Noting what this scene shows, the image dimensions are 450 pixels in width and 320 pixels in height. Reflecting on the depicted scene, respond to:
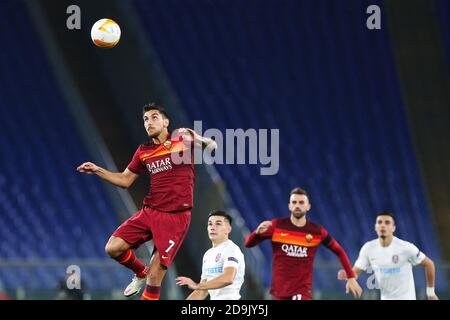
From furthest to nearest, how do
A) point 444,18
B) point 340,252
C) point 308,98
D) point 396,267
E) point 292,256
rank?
point 308,98 → point 444,18 → point 396,267 → point 340,252 → point 292,256

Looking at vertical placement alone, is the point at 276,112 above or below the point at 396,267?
above

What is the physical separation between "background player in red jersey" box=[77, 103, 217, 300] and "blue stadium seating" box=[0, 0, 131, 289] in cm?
947

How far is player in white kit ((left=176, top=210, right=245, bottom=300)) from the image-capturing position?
288 inches

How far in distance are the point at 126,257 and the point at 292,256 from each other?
6.16ft

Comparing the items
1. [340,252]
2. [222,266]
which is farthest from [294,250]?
[222,266]

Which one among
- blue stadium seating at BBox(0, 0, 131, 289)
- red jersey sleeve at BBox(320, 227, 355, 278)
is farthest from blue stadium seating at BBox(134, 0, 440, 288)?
red jersey sleeve at BBox(320, 227, 355, 278)

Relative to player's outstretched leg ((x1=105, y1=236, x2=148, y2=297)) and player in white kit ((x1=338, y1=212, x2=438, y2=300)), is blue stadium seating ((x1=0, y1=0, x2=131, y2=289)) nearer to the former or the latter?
player in white kit ((x1=338, y1=212, x2=438, y2=300))

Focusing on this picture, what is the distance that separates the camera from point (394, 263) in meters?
8.80

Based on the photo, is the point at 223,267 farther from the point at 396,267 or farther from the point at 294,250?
the point at 396,267

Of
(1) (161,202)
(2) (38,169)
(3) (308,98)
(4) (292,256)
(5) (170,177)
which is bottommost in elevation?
(4) (292,256)

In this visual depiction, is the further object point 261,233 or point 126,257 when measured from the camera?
point 261,233

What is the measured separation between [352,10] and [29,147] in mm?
7237

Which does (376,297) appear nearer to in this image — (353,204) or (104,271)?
(104,271)

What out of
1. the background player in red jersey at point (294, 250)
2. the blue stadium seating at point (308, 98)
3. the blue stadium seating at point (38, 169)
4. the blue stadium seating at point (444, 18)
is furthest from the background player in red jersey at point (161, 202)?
the blue stadium seating at point (444, 18)
